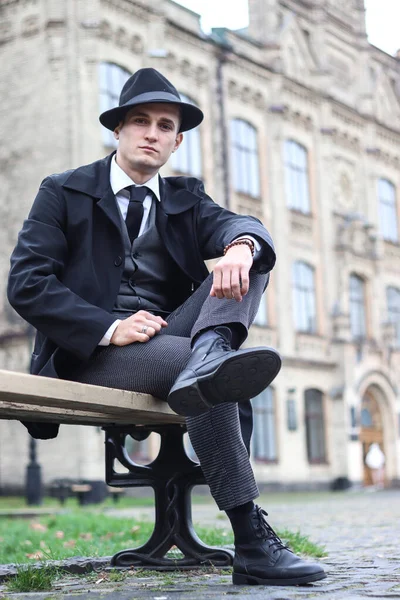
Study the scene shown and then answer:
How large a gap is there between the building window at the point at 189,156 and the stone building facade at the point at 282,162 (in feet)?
0.17

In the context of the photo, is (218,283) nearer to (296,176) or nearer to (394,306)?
(296,176)

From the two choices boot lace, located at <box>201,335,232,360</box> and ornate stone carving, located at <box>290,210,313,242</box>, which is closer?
boot lace, located at <box>201,335,232,360</box>

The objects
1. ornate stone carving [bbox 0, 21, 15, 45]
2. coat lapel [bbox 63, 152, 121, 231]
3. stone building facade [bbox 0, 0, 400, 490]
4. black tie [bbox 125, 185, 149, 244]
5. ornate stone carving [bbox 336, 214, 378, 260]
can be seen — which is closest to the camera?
coat lapel [bbox 63, 152, 121, 231]

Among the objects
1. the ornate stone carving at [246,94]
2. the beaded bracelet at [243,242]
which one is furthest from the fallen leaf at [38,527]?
the ornate stone carving at [246,94]

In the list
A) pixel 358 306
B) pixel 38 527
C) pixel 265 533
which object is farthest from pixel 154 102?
pixel 358 306

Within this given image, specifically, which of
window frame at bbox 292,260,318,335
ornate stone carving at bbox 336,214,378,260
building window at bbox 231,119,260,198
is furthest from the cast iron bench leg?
ornate stone carving at bbox 336,214,378,260

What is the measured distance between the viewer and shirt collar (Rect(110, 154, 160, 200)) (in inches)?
169

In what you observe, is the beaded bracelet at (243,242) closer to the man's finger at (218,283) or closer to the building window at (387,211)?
the man's finger at (218,283)

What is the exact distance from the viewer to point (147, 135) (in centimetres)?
427

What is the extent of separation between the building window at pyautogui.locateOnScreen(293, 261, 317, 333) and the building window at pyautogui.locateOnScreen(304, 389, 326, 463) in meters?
2.04

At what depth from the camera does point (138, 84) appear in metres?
4.23

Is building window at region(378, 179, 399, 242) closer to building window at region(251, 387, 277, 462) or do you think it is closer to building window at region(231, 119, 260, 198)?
building window at region(231, 119, 260, 198)

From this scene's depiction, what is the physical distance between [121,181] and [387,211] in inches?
1259

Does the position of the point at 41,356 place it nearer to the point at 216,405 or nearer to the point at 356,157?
the point at 216,405
